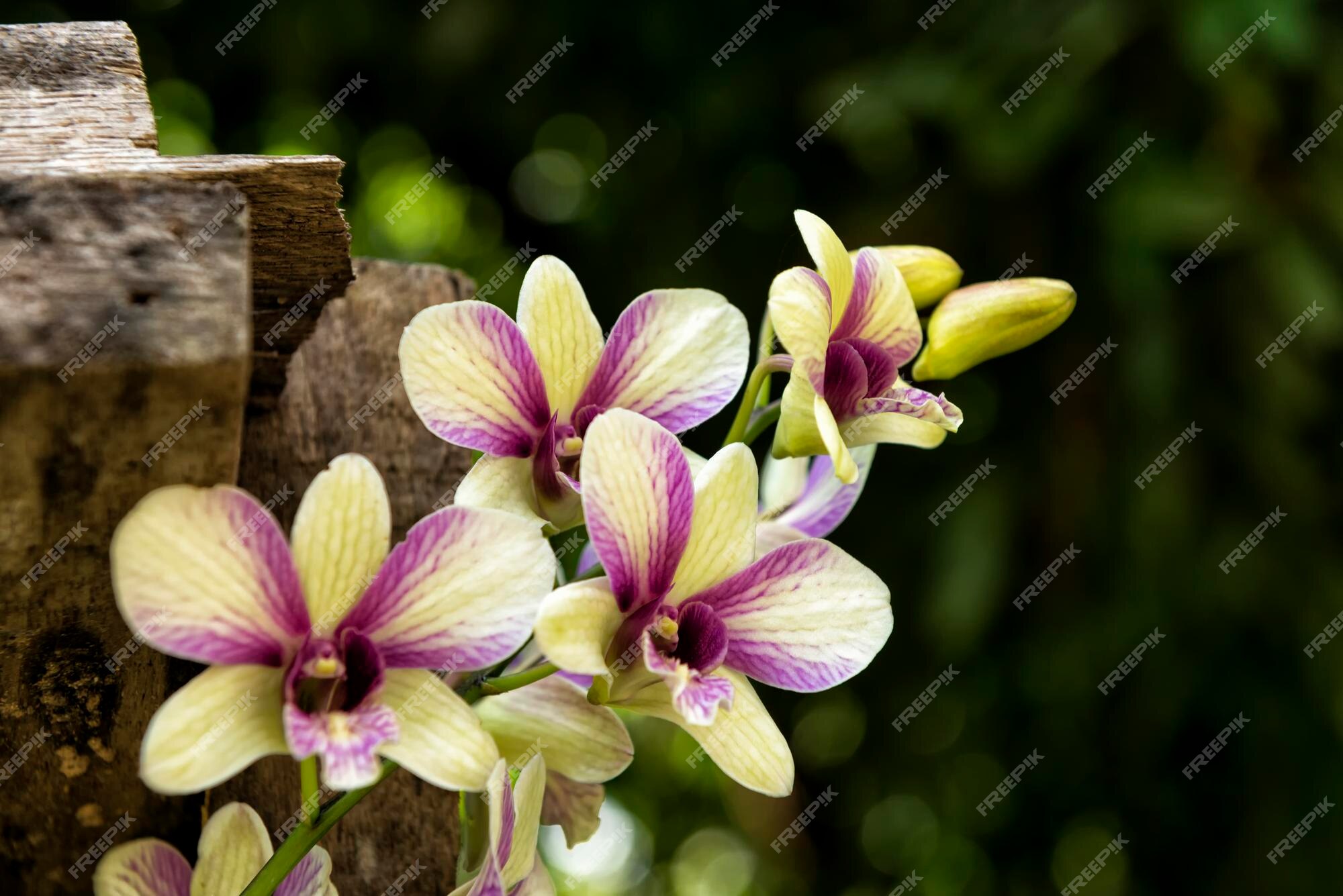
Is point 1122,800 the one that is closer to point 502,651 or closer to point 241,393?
point 502,651

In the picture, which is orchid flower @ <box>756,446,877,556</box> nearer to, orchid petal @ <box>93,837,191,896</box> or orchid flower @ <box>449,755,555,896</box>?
orchid flower @ <box>449,755,555,896</box>

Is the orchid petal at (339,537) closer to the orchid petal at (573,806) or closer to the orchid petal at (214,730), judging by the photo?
the orchid petal at (214,730)

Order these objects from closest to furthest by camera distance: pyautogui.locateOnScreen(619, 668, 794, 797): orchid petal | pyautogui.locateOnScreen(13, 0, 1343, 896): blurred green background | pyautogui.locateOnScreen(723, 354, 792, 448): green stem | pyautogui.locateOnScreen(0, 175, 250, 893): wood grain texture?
pyautogui.locateOnScreen(0, 175, 250, 893): wood grain texture < pyautogui.locateOnScreen(619, 668, 794, 797): orchid petal < pyautogui.locateOnScreen(723, 354, 792, 448): green stem < pyautogui.locateOnScreen(13, 0, 1343, 896): blurred green background

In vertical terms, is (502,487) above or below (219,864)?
above

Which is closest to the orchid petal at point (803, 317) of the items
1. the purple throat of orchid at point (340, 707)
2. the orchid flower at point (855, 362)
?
the orchid flower at point (855, 362)

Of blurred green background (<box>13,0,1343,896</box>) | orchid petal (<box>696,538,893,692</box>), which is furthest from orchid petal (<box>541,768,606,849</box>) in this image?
blurred green background (<box>13,0,1343,896</box>)

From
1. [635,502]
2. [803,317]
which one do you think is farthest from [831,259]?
[635,502]

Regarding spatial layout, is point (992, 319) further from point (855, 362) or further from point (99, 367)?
point (99, 367)
